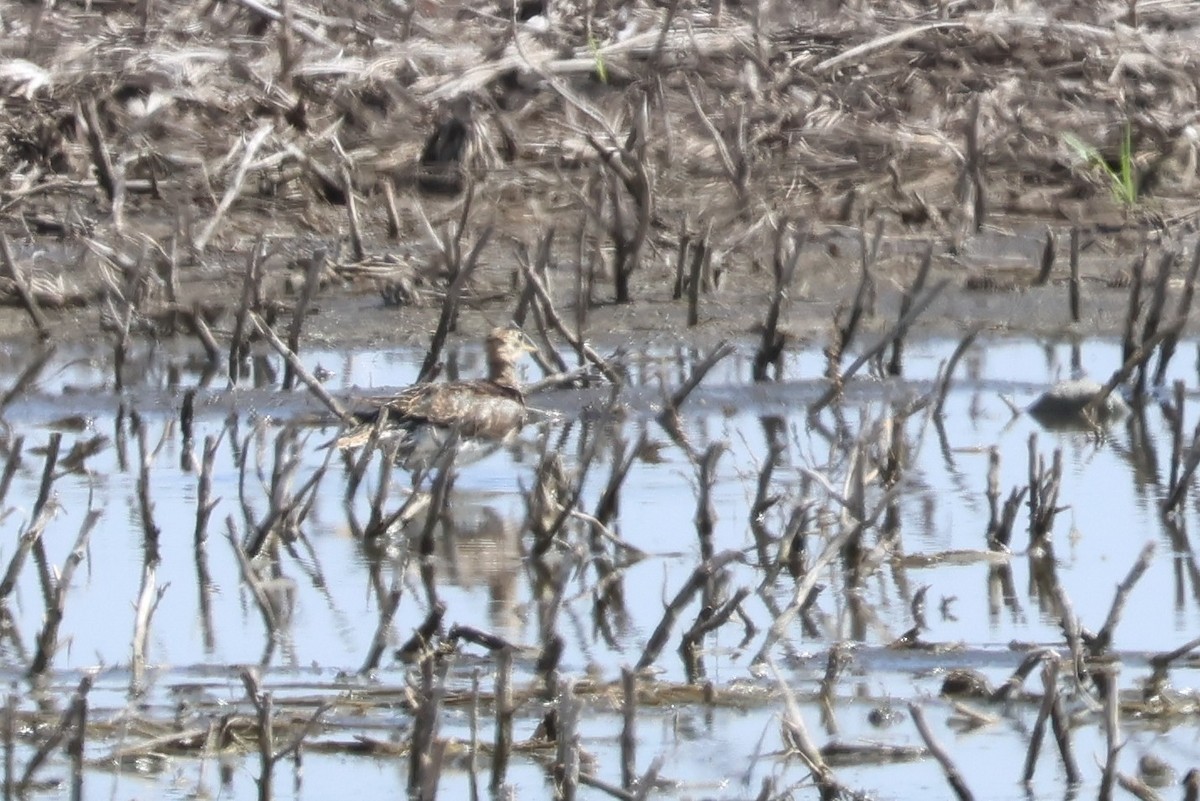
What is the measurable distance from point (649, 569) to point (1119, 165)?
5.69m

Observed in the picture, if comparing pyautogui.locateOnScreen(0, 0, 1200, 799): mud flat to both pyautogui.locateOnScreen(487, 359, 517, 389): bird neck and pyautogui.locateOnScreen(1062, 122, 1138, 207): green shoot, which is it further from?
pyautogui.locateOnScreen(487, 359, 517, 389): bird neck

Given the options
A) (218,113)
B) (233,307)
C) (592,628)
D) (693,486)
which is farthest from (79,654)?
(218,113)

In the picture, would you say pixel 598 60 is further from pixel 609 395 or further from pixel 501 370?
pixel 501 370

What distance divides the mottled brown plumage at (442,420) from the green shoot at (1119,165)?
3844 millimetres

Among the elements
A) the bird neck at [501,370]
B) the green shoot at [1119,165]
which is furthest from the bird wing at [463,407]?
the green shoot at [1119,165]

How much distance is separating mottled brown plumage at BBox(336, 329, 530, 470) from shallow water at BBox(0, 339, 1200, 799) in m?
0.15

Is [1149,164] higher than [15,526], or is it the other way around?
[1149,164]

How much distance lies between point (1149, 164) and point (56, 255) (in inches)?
181

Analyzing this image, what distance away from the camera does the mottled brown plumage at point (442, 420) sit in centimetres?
791

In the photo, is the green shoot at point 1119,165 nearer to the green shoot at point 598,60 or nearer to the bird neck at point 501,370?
the green shoot at point 598,60

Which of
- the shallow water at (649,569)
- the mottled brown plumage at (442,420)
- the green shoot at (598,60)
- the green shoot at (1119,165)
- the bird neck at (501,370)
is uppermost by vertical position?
the green shoot at (598,60)

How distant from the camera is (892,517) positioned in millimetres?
7250

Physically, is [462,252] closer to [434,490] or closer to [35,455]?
[35,455]

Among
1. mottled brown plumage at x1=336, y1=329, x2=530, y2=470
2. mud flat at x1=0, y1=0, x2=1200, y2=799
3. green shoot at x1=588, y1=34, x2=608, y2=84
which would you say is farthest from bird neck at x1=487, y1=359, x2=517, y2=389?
green shoot at x1=588, y1=34, x2=608, y2=84
